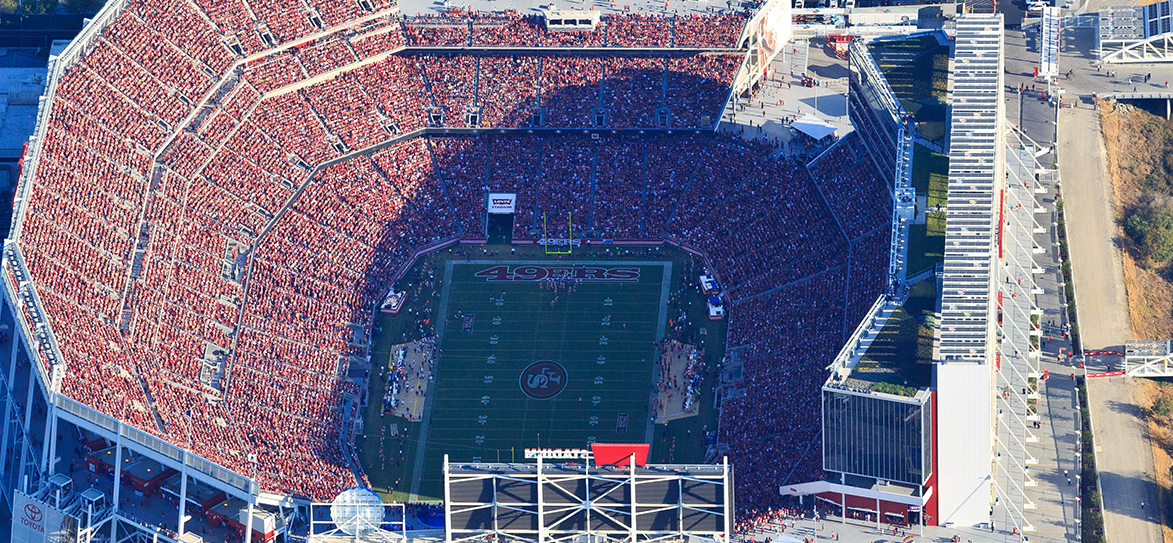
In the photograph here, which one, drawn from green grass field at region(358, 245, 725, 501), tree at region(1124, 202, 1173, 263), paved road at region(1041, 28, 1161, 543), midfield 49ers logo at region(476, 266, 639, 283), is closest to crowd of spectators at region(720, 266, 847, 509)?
green grass field at region(358, 245, 725, 501)

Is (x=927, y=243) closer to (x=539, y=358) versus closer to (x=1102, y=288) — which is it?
(x=1102, y=288)

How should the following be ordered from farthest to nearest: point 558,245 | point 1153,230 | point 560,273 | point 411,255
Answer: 1. point 558,245
2. point 411,255
3. point 560,273
4. point 1153,230

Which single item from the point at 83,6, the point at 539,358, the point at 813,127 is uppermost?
the point at 83,6

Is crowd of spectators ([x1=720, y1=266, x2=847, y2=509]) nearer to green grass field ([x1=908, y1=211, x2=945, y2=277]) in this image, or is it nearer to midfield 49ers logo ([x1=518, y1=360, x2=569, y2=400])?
green grass field ([x1=908, y1=211, x2=945, y2=277])

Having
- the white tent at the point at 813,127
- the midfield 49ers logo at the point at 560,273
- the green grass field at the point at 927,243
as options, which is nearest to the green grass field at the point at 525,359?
the midfield 49ers logo at the point at 560,273

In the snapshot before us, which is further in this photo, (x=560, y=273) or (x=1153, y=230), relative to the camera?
(x=560, y=273)

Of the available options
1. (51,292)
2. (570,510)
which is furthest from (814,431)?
(51,292)

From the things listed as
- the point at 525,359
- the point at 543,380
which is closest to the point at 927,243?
the point at 543,380
